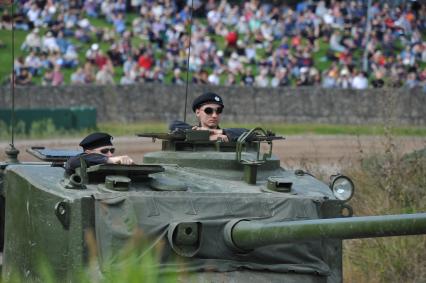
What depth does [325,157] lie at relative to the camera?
24.9 m

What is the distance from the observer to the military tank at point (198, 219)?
870 centimetres

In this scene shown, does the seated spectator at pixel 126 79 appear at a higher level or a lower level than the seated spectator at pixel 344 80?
lower

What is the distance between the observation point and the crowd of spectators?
3325cm

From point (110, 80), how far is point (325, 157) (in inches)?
365

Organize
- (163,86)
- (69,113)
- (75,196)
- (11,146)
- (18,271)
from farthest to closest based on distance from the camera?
(163,86) → (69,113) → (11,146) → (18,271) → (75,196)

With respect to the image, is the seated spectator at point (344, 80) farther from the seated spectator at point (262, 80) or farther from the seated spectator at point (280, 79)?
the seated spectator at point (262, 80)

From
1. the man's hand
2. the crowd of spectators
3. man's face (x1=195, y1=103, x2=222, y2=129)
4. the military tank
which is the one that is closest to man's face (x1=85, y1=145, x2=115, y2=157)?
the military tank

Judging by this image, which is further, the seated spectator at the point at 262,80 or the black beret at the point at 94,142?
the seated spectator at the point at 262,80

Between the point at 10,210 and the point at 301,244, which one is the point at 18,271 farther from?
the point at 301,244

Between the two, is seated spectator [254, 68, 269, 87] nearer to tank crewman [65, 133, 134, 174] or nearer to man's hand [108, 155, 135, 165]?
tank crewman [65, 133, 134, 174]

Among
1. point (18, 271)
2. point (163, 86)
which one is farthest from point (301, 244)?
point (163, 86)

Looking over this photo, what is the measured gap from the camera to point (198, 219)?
903 centimetres

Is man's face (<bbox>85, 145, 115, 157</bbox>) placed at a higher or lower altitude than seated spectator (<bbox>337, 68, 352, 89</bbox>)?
higher

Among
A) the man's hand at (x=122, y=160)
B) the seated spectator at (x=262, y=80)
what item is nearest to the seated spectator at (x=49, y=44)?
the seated spectator at (x=262, y=80)
